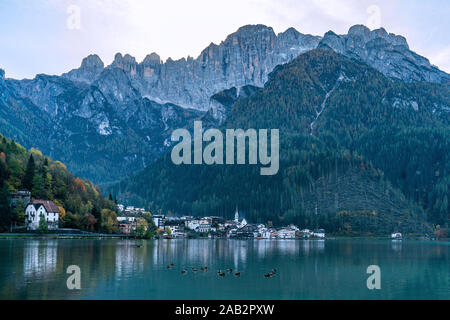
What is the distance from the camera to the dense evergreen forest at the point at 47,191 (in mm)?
139000

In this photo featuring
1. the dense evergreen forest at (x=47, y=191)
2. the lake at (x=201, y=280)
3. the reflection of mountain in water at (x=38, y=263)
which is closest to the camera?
the lake at (x=201, y=280)

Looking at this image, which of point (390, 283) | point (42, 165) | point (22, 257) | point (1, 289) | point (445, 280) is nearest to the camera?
point (1, 289)

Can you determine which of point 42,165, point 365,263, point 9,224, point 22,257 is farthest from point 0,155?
point 365,263

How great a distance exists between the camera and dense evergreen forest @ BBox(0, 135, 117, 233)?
13900 cm

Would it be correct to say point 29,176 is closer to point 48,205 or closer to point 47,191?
point 47,191

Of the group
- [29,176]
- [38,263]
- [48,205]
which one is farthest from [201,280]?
[29,176]

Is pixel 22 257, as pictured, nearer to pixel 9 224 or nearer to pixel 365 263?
pixel 365 263

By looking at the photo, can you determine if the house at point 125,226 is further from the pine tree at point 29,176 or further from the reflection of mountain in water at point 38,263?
the reflection of mountain in water at point 38,263

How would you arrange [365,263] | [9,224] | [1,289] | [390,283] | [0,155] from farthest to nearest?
[0,155] → [9,224] → [365,263] → [390,283] → [1,289]

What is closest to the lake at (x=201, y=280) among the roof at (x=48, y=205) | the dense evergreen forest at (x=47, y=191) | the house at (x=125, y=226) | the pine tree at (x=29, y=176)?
the dense evergreen forest at (x=47, y=191)

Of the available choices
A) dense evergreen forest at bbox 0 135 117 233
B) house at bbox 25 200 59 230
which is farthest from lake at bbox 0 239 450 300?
dense evergreen forest at bbox 0 135 117 233

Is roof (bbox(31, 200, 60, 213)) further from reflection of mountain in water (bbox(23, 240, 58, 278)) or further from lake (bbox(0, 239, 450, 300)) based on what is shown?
lake (bbox(0, 239, 450, 300))
